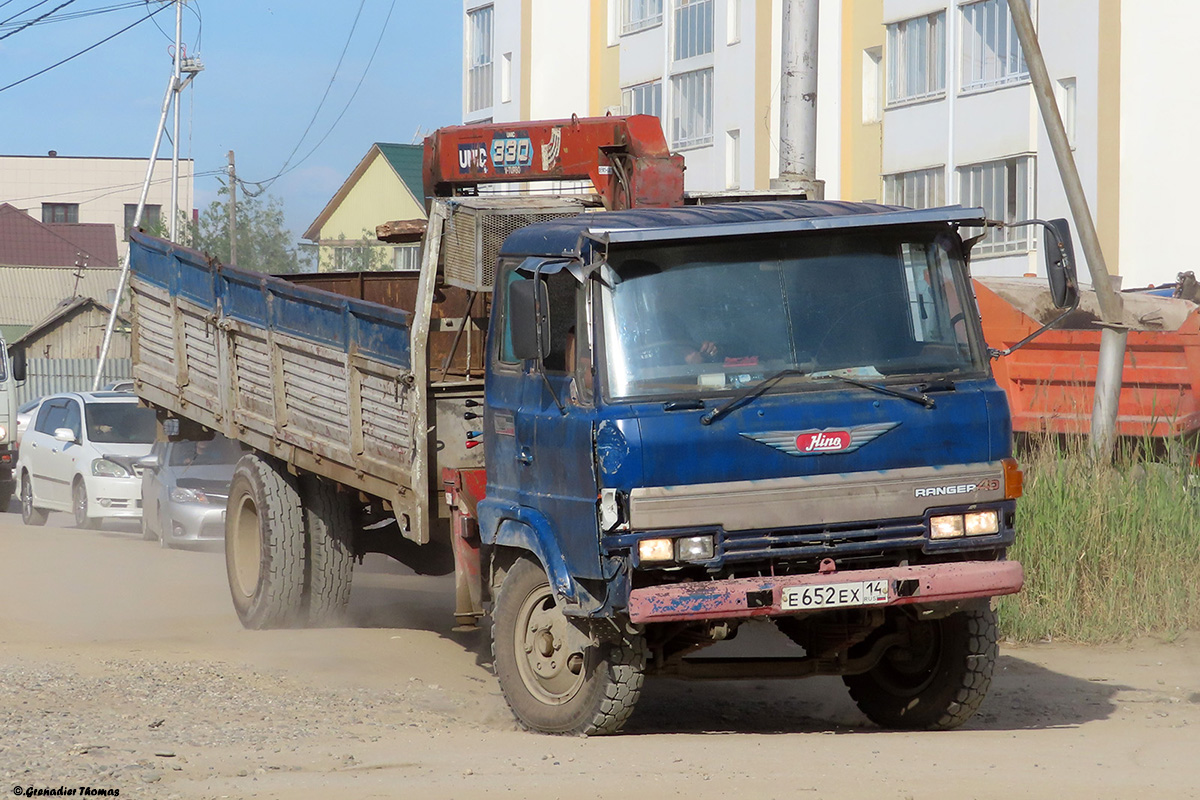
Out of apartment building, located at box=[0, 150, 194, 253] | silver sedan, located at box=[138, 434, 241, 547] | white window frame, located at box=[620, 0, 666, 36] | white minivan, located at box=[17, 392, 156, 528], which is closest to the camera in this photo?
silver sedan, located at box=[138, 434, 241, 547]

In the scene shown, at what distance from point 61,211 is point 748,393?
8838cm

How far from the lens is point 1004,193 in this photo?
1200 inches

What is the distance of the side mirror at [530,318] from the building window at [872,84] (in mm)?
29499

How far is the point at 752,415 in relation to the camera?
6.47 m

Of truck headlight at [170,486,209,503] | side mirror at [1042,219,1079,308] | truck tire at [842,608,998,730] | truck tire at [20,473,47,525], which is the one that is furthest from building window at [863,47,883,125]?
side mirror at [1042,219,1079,308]

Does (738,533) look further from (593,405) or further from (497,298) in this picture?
(497,298)

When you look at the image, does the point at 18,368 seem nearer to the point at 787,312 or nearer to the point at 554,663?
the point at 554,663

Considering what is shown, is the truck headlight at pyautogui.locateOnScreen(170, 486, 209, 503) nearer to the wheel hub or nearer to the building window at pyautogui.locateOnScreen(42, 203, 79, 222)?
the wheel hub

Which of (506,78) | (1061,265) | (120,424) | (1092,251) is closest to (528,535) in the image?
(1061,265)

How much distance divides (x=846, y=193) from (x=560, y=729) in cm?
3040

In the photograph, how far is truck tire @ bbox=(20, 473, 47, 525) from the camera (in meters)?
21.0

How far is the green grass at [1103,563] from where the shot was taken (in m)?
10.3

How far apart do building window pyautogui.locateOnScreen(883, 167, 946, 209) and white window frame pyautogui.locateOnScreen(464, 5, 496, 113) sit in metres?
18.2

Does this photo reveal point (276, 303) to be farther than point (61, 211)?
No
